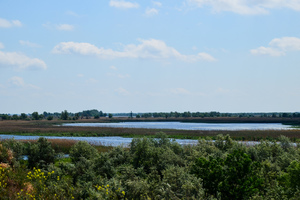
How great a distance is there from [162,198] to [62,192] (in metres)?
4.22

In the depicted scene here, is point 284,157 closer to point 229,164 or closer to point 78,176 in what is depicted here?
point 229,164

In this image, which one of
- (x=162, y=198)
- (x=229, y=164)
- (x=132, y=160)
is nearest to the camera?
(x=162, y=198)

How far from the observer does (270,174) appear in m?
16.8

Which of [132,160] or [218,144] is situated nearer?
[132,160]

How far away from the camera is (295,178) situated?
1336cm

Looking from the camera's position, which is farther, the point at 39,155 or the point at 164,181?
the point at 39,155

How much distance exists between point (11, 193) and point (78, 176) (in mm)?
6265

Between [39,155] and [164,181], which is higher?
[164,181]

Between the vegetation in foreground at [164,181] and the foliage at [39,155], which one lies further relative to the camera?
the foliage at [39,155]

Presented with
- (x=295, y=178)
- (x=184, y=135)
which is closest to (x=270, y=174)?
(x=295, y=178)

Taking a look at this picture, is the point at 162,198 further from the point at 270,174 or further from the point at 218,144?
the point at 218,144

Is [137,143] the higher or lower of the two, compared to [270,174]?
higher

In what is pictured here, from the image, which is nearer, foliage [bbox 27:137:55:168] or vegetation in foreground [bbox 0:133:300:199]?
vegetation in foreground [bbox 0:133:300:199]

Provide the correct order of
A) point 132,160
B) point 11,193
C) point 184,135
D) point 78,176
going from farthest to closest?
point 184,135 < point 132,160 < point 78,176 < point 11,193
